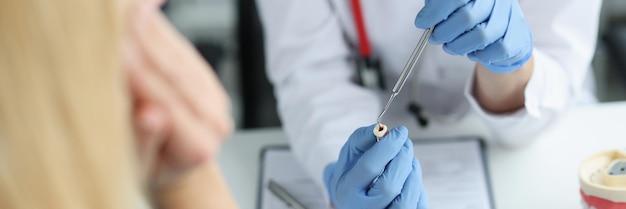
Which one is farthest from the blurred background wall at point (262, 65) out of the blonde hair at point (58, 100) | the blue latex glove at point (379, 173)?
the blonde hair at point (58, 100)

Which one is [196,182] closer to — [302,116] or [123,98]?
[123,98]

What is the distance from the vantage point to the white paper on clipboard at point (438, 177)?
101cm

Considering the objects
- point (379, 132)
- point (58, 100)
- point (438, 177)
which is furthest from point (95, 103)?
point (438, 177)

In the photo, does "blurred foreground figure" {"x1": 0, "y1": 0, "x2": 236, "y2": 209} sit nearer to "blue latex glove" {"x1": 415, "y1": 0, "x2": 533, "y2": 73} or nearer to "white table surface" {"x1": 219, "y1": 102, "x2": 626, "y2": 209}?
"blue latex glove" {"x1": 415, "y1": 0, "x2": 533, "y2": 73}

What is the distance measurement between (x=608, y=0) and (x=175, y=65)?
52.2 inches

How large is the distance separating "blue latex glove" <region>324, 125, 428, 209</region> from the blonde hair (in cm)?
40

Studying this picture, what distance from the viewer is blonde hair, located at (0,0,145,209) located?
445 millimetres

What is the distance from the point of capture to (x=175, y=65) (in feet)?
1.86

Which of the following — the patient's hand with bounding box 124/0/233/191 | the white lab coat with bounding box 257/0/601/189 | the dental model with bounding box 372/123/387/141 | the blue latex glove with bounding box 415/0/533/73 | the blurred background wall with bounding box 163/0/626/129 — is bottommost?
the blurred background wall with bounding box 163/0/626/129

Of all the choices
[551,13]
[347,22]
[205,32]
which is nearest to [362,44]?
[347,22]

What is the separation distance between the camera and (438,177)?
1.04 metres

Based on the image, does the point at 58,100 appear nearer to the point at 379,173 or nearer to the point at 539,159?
the point at 379,173

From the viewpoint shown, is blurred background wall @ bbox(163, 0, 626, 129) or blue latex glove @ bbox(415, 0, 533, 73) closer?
blue latex glove @ bbox(415, 0, 533, 73)

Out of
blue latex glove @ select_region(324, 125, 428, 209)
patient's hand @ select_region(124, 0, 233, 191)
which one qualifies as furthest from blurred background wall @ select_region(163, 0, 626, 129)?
patient's hand @ select_region(124, 0, 233, 191)
